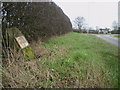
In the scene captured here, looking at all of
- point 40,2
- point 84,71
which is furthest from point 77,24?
A: point 84,71

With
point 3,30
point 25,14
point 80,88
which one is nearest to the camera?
point 80,88

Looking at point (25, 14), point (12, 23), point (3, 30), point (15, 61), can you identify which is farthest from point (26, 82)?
point (25, 14)

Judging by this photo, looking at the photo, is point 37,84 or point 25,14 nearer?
point 37,84

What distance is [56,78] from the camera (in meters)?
2.24

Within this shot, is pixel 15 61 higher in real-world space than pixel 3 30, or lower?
lower

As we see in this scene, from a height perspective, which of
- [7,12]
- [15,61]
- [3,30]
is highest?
[7,12]

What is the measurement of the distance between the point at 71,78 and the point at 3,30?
290cm

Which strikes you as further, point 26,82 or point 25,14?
point 25,14

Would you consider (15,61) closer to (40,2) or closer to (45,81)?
(45,81)

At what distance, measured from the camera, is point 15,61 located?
2609 millimetres

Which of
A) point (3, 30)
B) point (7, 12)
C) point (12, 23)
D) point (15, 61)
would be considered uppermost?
point (7, 12)

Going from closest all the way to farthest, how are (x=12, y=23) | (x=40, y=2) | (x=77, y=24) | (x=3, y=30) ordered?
(x=3, y=30), (x=12, y=23), (x=40, y=2), (x=77, y=24)

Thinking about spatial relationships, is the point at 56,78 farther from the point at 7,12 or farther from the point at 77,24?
the point at 77,24

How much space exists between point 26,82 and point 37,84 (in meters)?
0.24
